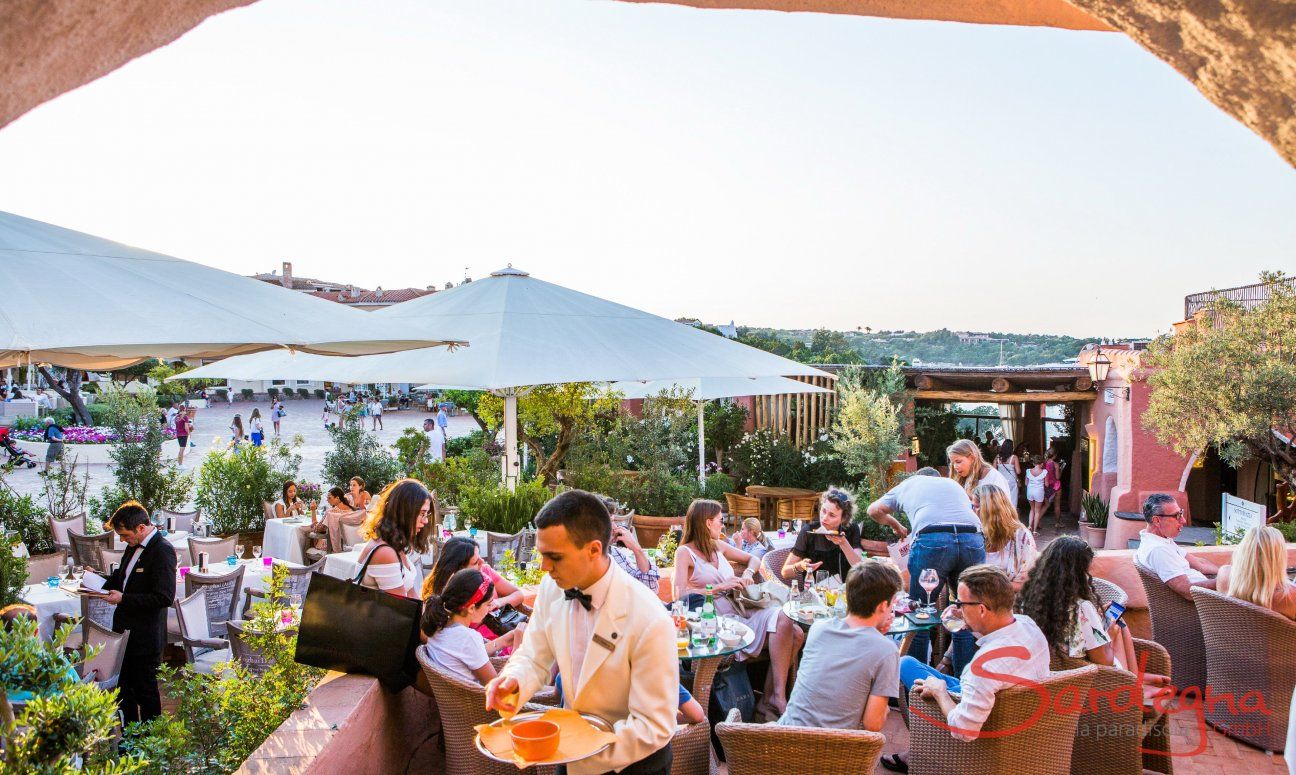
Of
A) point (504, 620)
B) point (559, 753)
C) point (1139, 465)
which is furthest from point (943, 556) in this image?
point (1139, 465)

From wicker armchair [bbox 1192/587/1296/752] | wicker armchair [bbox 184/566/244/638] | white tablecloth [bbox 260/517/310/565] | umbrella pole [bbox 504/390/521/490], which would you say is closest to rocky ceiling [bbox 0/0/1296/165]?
wicker armchair [bbox 1192/587/1296/752]

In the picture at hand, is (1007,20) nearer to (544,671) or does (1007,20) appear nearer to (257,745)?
(544,671)

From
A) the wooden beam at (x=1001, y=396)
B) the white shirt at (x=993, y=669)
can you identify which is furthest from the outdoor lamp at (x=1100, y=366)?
the white shirt at (x=993, y=669)

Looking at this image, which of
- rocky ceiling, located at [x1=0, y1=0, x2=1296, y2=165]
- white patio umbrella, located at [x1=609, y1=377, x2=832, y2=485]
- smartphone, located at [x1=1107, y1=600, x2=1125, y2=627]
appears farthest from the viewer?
white patio umbrella, located at [x1=609, y1=377, x2=832, y2=485]

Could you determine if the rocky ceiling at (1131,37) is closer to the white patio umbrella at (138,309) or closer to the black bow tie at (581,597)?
the black bow tie at (581,597)

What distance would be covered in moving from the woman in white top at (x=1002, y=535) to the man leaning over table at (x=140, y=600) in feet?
15.4

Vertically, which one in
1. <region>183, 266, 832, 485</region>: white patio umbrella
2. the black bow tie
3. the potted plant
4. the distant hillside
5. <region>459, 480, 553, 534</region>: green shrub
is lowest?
the potted plant

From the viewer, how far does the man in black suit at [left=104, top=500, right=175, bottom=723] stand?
4520 millimetres

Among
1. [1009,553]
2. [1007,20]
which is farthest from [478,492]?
[1007,20]

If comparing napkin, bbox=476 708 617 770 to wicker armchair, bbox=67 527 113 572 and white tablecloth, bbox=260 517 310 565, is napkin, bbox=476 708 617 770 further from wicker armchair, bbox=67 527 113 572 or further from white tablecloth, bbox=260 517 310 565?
white tablecloth, bbox=260 517 310 565

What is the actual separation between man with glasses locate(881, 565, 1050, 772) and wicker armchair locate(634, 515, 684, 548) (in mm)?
5339

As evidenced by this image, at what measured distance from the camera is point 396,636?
11.7ft

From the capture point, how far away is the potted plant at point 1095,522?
1452 centimetres

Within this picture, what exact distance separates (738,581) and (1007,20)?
4.24m
